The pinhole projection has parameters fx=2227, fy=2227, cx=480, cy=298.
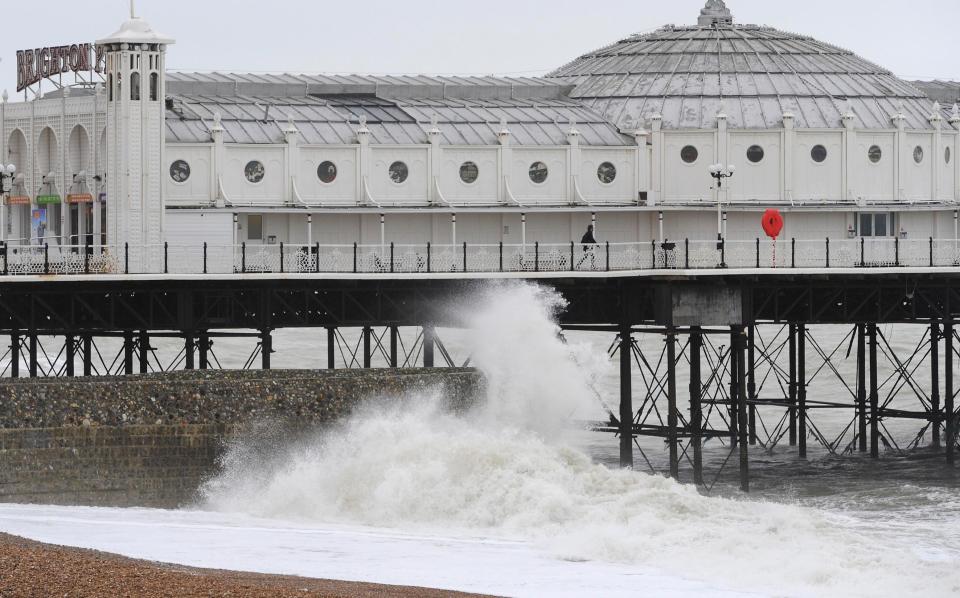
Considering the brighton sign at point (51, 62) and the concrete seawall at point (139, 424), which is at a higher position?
the brighton sign at point (51, 62)

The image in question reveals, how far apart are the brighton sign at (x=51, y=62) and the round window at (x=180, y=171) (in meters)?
4.02

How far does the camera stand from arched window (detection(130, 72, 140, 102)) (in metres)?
59.9

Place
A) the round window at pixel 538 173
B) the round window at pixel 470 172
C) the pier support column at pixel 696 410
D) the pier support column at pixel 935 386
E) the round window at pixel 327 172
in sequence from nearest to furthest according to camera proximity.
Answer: the pier support column at pixel 696 410 → the round window at pixel 327 172 → the round window at pixel 470 172 → the round window at pixel 538 173 → the pier support column at pixel 935 386

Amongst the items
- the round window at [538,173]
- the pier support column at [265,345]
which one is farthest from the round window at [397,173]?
the pier support column at [265,345]

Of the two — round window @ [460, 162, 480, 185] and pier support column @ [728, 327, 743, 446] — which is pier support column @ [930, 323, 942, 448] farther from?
round window @ [460, 162, 480, 185]

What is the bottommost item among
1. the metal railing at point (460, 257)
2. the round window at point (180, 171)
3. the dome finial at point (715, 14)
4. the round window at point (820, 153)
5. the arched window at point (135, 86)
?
the metal railing at point (460, 257)

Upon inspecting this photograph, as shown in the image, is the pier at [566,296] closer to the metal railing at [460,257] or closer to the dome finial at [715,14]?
the metal railing at [460,257]

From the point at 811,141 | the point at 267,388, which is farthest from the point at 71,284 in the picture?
the point at 811,141

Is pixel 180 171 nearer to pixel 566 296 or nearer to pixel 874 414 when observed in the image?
pixel 566 296

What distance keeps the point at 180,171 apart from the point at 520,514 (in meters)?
17.8

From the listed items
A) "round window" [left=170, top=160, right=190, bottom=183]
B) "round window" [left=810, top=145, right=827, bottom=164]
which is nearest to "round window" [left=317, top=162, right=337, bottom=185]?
"round window" [left=170, top=160, right=190, bottom=183]

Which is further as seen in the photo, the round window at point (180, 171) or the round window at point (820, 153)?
the round window at point (820, 153)

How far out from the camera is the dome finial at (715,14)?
75.7 metres

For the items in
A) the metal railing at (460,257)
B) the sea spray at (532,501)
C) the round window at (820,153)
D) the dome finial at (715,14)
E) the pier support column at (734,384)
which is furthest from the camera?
the dome finial at (715,14)
